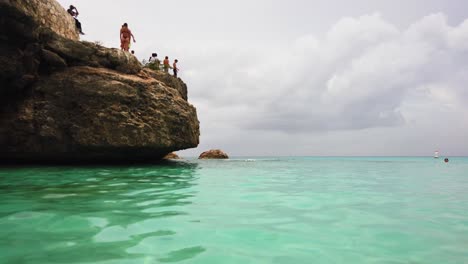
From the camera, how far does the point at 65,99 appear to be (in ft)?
44.4

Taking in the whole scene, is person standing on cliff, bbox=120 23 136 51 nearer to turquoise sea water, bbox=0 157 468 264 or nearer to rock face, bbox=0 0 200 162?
rock face, bbox=0 0 200 162

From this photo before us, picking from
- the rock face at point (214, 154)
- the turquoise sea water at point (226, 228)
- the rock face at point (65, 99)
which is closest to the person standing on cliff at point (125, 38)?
the rock face at point (65, 99)

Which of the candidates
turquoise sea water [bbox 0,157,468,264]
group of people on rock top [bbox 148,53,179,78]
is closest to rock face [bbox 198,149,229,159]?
group of people on rock top [bbox 148,53,179,78]

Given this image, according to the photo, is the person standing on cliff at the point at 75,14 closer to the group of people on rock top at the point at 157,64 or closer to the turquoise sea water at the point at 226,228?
the group of people on rock top at the point at 157,64

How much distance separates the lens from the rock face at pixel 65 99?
12.7 meters

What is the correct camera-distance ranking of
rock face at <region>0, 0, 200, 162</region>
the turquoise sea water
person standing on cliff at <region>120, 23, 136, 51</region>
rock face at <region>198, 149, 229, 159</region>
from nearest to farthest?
the turquoise sea water → rock face at <region>0, 0, 200, 162</region> → person standing on cliff at <region>120, 23, 136, 51</region> → rock face at <region>198, 149, 229, 159</region>

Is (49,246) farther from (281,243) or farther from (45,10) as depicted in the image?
(45,10)

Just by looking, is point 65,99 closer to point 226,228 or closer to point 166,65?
point 166,65

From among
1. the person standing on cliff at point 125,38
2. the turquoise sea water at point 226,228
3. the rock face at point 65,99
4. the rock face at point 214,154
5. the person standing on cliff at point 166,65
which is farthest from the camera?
the rock face at point 214,154

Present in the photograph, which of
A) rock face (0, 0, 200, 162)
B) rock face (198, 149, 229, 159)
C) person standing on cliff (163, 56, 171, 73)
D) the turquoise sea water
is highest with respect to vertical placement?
person standing on cliff (163, 56, 171, 73)

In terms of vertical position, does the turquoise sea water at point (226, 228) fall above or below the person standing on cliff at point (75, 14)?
below

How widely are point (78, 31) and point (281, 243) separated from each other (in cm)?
1840

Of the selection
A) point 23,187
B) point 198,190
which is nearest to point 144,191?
point 198,190

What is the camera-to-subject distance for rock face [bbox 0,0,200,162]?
1268 cm
